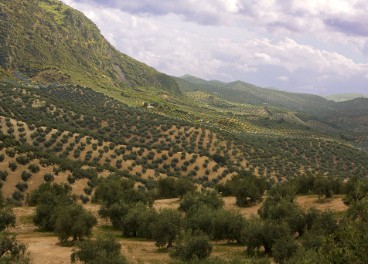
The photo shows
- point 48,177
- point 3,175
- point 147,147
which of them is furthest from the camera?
point 147,147

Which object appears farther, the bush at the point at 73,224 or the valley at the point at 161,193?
the bush at the point at 73,224

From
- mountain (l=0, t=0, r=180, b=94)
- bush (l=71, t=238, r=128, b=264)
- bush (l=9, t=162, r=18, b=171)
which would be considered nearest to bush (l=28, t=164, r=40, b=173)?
bush (l=9, t=162, r=18, b=171)

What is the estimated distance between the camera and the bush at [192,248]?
73.8 feet

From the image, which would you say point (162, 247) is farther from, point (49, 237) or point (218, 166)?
point (218, 166)

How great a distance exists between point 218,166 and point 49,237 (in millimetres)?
42253

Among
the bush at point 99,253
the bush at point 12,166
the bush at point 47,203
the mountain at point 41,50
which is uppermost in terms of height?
the mountain at point 41,50

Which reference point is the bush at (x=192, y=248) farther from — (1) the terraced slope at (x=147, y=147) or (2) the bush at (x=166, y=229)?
(1) the terraced slope at (x=147, y=147)

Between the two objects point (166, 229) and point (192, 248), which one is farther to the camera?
point (166, 229)

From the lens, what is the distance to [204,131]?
8844cm

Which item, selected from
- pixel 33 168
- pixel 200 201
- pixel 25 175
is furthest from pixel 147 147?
pixel 200 201

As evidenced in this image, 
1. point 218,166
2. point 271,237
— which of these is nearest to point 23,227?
point 271,237

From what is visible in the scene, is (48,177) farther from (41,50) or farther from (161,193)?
(41,50)

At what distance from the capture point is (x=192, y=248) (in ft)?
74.3

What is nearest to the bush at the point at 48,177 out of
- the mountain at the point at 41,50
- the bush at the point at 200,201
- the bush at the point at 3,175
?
the bush at the point at 3,175
